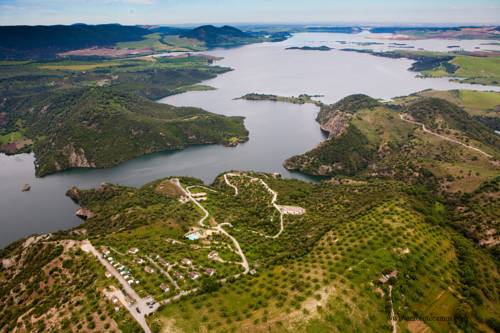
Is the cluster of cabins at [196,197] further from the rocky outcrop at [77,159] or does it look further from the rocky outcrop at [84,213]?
the rocky outcrop at [77,159]

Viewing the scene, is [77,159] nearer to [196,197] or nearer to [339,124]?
[196,197]

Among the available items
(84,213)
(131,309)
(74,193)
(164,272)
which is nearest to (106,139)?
(74,193)

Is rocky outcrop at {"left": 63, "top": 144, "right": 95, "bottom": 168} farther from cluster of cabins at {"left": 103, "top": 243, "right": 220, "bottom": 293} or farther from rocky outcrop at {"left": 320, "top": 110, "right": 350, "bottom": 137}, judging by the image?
rocky outcrop at {"left": 320, "top": 110, "right": 350, "bottom": 137}

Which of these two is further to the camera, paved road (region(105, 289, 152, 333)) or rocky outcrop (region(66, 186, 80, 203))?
rocky outcrop (region(66, 186, 80, 203))

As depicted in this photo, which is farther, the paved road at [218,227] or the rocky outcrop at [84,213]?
the rocky outcrop at [84,213]

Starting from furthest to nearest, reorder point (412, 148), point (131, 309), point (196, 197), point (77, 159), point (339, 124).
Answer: point (339, 124) → point (77, 159) → point (412, 148) → point (196, 197) → point (131, 309)

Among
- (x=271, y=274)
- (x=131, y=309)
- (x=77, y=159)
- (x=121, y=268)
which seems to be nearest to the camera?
(x=131, y=309)

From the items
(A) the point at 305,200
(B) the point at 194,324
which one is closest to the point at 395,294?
(B) the point at 194,324

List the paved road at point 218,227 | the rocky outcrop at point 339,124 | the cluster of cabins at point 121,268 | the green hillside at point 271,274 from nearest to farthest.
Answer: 1. the green hillside at point 271,274
2. the cluster of cabins at point 121,268
3. the paved road at point 218,227
4. the rocky outcrop at point 339,124

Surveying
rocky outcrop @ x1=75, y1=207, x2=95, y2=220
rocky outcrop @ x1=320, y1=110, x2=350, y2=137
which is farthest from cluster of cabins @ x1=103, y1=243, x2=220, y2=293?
rocky outcrop @ x1=320, y1=110, x2=350, y2=137

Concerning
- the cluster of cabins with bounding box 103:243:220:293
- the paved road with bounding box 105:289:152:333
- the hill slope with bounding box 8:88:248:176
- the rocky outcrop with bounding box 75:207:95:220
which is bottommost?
the rocky outcrop with bounding box 75:207:95:220

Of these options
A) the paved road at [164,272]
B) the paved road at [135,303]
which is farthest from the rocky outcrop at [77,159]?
the paved road at [164,272]
